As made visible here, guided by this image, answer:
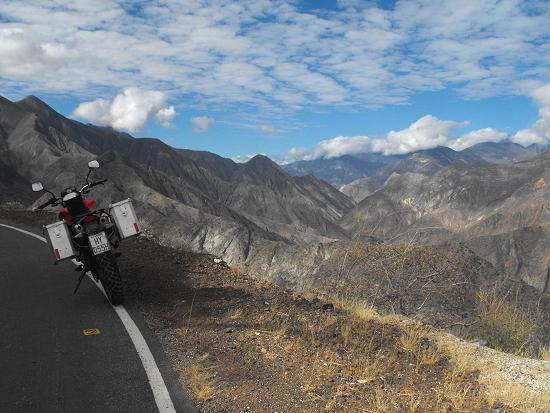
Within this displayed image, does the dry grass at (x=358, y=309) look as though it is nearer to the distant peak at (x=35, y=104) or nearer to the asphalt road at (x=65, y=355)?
the asphalt road at (x=65, y=355)

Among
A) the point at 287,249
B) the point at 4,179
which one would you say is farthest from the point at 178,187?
the point at 287,249

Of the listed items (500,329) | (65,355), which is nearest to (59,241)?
(65,355)

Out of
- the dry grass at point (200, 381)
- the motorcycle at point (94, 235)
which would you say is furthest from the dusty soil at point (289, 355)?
the motorcycle at point (94, 235)

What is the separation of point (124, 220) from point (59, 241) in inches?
40.5

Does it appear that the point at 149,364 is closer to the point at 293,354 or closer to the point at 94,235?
the point at 293,354

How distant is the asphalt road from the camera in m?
4.65

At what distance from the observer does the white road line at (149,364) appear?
465cm

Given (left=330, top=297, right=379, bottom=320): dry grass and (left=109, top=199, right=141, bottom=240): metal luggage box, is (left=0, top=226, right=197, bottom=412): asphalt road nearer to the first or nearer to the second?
(left=109, top=199, right=141, bottom=240): metal luggage box

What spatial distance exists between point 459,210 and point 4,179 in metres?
165

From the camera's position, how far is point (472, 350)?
6922 mm

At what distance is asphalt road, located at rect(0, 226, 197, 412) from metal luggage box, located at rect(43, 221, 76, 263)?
85 centimetres

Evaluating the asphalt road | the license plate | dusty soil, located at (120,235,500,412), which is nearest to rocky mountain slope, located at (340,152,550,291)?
dusty soil, located at (120,235,500,412)

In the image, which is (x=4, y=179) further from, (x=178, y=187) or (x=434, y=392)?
(x=434, y=392)

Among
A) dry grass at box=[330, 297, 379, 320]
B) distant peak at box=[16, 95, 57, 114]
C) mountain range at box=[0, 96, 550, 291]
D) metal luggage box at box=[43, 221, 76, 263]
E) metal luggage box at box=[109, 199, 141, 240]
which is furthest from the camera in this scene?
distant peak at box=[16, 95, 57, 114]
